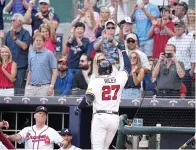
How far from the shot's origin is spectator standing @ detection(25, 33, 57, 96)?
415 inches

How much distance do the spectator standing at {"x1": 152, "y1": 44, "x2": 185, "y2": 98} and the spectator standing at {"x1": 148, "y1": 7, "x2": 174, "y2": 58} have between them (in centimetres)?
65

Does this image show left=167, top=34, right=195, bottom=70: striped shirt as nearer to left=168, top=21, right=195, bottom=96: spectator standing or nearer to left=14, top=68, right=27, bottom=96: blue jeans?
left=168, top=21, right=195, bottom=96: spectator standing

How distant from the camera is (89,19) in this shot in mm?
11289

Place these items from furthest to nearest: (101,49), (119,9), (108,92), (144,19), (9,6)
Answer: (9,6) < (119,9) < (144,19) < (101,49) < (108,92)

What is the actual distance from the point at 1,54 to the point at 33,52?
1.57ft

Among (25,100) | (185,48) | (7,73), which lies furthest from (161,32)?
(7,73)

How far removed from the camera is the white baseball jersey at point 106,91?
912 centimetres

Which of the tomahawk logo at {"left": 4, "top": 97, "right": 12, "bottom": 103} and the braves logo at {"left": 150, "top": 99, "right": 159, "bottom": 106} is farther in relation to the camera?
the tomahawk logo at {"left": 4, "top": 97, "right": 12, "bottom": 103}

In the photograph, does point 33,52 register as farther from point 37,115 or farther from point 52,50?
point 37,115

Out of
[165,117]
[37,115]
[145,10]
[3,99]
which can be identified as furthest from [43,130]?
[145,10]

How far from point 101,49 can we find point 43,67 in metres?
0.93

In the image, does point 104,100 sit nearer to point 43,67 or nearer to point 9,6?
point 43,67

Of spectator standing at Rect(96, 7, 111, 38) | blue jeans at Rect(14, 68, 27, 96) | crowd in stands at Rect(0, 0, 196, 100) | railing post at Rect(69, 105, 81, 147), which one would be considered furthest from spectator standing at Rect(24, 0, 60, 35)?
railing post at Rect(69, 105, 81, 147)

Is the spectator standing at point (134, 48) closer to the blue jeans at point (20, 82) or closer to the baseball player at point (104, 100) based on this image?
the baseball player at point (104, 100)
